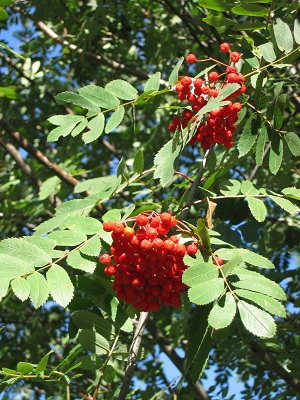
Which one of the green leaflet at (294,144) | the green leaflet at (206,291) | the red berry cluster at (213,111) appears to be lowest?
the green leaflet at (206,291)

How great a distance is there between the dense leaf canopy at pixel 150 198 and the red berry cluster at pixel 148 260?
45 millimetres

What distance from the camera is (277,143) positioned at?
6.90ft

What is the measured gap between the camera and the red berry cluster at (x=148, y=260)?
1.70 metres

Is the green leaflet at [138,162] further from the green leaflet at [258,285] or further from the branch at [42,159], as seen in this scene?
the branch at [42,159]

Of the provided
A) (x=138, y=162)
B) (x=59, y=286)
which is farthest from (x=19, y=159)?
(x=59, y=286)

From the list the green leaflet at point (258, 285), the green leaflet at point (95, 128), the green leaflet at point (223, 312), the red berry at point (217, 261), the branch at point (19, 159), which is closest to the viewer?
the green leaflet at point (223, 312)

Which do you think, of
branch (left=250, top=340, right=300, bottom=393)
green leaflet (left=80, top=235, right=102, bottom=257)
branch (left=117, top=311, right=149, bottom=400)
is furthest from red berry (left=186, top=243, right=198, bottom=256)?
branch (left=250, top=340, right=300, bottom=393)

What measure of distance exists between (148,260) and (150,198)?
4.66ft

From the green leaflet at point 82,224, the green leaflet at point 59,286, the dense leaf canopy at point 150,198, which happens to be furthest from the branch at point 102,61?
the green leaflet at point 59,286

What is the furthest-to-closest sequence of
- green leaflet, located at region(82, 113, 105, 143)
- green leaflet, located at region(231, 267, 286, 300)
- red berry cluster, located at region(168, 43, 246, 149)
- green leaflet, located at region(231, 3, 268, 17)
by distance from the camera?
green leaflet, located at region(231, 3, 268, 17) < green leaflet, located at region(82, 113, 105, 143) < red berry cluster, located at region(168, 43, 246, 149) < green leaflet, located at region(231, 267, 286, 300)

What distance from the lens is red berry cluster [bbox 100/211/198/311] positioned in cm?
170

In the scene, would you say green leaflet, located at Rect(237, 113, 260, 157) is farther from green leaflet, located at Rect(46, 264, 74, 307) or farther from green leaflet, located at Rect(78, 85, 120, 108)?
green leaflet, located at Rect(46, 264, 74, 307)

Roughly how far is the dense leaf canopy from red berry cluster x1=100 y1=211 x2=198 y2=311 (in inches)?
1.8

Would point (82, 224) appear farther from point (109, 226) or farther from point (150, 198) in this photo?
point (150, 198)
